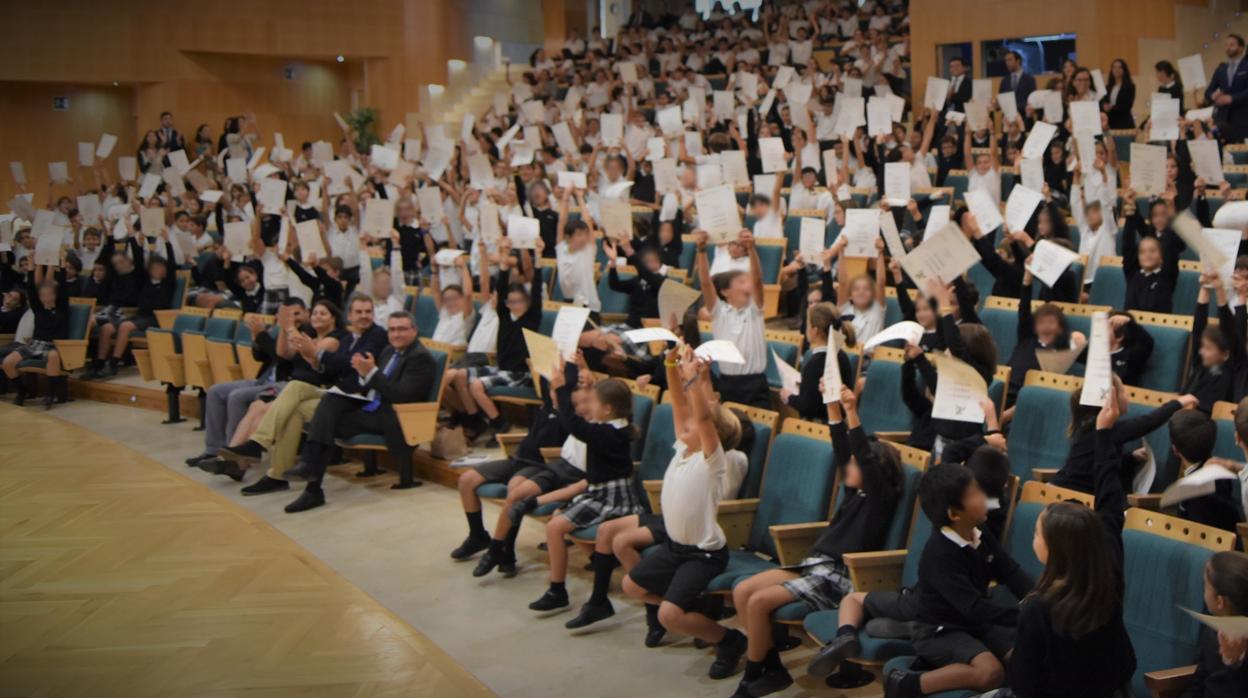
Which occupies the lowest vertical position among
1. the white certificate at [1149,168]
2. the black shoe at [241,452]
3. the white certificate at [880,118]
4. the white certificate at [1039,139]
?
the black shoe at [241,452]

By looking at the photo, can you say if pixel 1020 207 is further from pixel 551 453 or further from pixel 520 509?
pixel 520 509

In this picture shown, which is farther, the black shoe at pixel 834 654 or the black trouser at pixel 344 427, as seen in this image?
the black trouser at pixel 344 427

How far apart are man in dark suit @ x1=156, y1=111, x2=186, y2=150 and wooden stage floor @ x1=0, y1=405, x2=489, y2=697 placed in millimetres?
10012

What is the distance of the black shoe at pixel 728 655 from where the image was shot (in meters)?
4.36

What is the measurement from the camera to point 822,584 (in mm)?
4094

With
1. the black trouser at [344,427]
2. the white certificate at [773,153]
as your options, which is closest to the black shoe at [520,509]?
the black trouser at [344,427]

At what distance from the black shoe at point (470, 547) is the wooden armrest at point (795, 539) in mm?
1877

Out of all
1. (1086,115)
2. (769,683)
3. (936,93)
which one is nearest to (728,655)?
(769,683)

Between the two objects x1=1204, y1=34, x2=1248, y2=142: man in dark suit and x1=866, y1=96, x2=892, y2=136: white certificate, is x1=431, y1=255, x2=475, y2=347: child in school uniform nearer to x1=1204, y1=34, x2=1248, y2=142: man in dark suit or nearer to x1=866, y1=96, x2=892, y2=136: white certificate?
x1=866, y1=96, x2=892, y2=136: white certificate

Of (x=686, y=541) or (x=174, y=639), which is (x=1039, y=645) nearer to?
(x=686, y=541)

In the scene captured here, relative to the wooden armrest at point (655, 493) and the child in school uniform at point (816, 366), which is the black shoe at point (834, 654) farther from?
the child in school uniform at point (816, 366)

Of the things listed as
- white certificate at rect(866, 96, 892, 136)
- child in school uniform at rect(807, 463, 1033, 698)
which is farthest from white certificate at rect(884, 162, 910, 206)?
child in school uniform at rect(807, 463, 1033, 698)

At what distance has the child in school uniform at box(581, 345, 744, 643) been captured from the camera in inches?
171

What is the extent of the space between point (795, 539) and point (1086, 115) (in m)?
4.98
